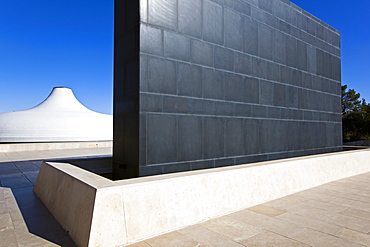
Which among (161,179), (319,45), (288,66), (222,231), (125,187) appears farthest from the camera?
(319,45)

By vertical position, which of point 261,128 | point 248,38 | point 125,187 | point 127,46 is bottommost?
point 125,187

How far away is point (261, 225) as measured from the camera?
159 inches

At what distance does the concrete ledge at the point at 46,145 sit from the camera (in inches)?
694

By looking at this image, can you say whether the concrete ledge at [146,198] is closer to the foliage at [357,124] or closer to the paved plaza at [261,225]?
the paved plaza at [261,225]

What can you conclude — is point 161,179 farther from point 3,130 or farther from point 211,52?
point 3,130

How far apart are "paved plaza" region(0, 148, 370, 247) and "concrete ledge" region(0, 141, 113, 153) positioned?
14172 millimetres

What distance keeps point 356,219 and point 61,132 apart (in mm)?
23159

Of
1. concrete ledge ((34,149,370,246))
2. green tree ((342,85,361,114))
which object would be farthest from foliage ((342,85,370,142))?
concrete ledge ((34,149,370,246))

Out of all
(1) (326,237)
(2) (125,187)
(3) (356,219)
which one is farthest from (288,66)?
(2) (125,187)

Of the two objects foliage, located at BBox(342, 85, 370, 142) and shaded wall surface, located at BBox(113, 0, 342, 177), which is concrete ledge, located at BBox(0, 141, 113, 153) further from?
foliage, located at BBox(342, 85, 370, 142)

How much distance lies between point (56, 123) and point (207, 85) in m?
21.4

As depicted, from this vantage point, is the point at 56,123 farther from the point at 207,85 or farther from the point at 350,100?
the point at 350,100

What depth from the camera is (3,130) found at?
21.7m

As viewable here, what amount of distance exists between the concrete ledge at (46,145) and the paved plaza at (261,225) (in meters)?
14.2
